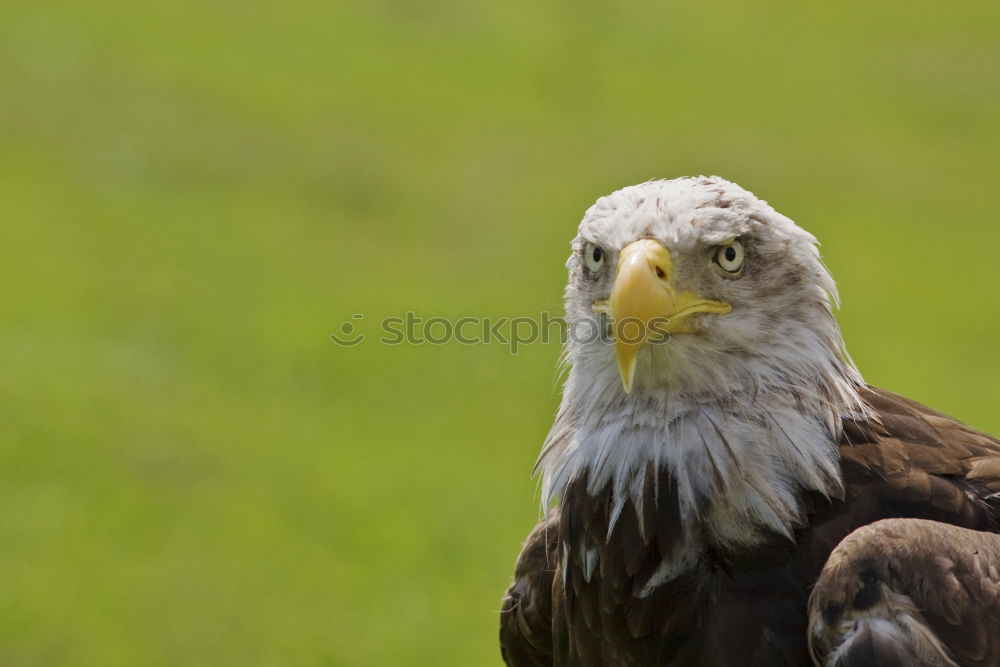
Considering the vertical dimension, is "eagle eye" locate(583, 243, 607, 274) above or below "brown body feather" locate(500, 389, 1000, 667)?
above

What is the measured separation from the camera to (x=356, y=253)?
1736cm

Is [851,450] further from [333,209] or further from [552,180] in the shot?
[552,180]

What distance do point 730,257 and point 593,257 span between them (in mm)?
510

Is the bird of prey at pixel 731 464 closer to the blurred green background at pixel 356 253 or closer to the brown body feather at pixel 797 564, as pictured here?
the brown body feather at pixel 797 564

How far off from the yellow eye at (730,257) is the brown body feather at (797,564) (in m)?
0.71

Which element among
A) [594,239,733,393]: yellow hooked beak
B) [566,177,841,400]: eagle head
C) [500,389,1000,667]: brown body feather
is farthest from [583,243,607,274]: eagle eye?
[500,389,1000,667]: brown body feather

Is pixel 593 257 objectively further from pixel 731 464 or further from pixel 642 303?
pixel 731 464

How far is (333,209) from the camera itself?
734 inches

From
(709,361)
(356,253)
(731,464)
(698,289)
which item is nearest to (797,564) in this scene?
(731,464)

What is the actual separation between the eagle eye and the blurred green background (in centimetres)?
130

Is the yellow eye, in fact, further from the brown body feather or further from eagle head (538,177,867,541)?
the brown body feather

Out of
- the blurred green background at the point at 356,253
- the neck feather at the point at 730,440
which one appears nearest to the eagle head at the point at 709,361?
the neck feather at the point at 730,440

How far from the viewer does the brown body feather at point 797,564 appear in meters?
3.95

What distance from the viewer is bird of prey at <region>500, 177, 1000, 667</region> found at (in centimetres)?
412
